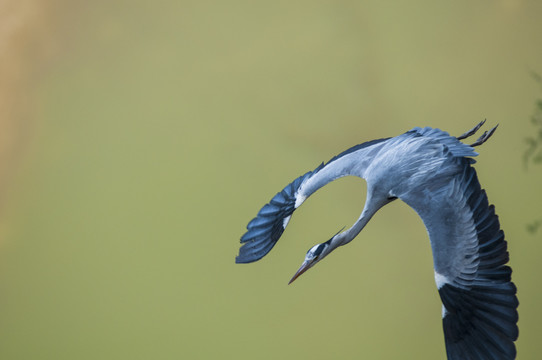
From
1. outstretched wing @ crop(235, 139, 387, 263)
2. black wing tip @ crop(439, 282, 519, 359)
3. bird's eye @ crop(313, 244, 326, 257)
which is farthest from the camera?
outstretched wing @ crop(235, 139, 387, 263)

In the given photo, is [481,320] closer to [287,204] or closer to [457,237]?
[457,237]

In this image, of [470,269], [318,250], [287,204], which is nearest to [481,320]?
[470,269]

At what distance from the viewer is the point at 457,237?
1.41 meters

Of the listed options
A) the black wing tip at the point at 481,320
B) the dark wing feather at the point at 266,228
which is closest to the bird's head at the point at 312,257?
the dark wing feather at the point at 266,228

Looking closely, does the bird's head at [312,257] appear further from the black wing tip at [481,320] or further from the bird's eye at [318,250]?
the black wing tip at [481,320]

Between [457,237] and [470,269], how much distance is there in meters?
0.07

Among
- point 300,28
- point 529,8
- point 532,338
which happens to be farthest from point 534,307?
point 300,28

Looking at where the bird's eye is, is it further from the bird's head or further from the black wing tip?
the black wing tip

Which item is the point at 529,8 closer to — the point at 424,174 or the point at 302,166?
the point at 302,166

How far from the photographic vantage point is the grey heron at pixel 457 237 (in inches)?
54.5

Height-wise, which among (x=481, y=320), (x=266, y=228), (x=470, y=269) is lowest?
(x=481, y=320)

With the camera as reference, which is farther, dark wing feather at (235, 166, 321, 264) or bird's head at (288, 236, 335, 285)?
dark wing feather at (235, 166, 321, 264)

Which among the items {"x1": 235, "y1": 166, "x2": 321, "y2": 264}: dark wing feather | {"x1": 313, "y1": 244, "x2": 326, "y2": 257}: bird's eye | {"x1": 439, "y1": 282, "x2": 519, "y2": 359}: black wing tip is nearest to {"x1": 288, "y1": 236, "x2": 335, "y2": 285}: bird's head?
{"x1": 313, "y1": 244, "x2": 326, "y2": 257}: bird's eye

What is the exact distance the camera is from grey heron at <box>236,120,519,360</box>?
1.38 meters
